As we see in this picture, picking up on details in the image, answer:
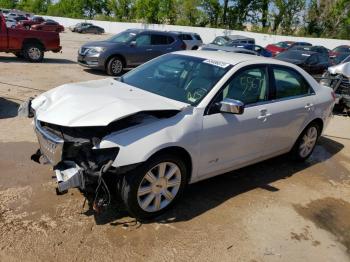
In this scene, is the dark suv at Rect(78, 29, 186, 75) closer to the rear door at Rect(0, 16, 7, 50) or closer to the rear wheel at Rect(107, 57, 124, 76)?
the rear wheel at Rect(107, 57, 124, 76)

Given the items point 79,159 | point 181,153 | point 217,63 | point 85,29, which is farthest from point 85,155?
point 85,29

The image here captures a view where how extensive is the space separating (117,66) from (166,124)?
10618 millimetres

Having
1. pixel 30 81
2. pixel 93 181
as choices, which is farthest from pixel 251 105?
pixel 30 81

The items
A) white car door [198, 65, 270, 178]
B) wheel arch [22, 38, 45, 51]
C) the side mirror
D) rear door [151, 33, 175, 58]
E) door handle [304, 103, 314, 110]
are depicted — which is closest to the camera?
the side mirror

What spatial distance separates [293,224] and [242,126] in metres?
1.22

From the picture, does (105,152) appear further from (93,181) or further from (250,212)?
(250,212)

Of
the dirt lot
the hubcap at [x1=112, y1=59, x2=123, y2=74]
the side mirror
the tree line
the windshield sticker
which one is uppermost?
the tree line

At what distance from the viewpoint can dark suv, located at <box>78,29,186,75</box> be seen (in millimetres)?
13758

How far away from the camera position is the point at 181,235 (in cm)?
390

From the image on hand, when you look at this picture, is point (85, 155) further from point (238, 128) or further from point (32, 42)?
point (32, 42)

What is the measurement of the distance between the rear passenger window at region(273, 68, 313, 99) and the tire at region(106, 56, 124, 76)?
30.2ft

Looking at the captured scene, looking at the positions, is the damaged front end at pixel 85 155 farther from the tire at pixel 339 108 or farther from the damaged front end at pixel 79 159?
the tire at pixel 339 108

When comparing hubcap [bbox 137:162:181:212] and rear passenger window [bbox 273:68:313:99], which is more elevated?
rear passenger window [bbox 273:68:313:99]

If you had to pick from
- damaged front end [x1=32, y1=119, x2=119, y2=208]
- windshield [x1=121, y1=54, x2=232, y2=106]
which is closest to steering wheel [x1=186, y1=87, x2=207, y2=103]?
windshield [x1=121, y1=54, x2=232, y2=106]
